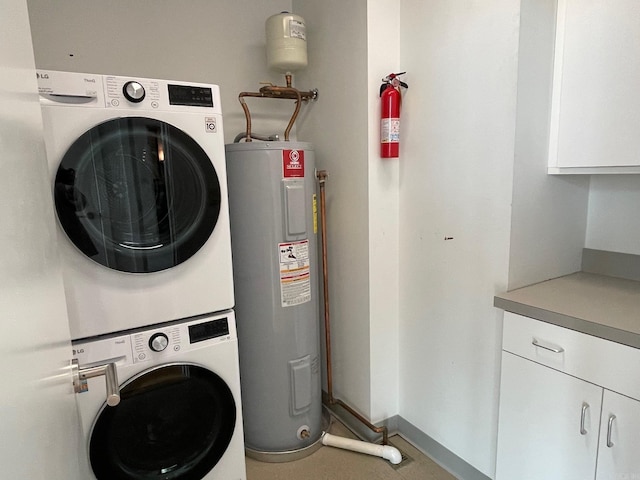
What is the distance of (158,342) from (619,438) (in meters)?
1.46

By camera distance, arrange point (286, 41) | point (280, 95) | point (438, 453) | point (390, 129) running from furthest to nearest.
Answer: point (280, 95)
point (286, 41)
point (438, 453)
point (390, 129)

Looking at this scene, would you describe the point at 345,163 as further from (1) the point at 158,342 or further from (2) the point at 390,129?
(1) the point at 158,342

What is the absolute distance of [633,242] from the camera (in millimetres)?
1606

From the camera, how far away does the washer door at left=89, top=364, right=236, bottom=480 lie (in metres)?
1.34

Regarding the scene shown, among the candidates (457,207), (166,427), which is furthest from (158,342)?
(457,207)

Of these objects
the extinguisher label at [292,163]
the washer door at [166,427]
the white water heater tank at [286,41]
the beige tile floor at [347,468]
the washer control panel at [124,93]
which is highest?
the white water heater tank at [286,41]

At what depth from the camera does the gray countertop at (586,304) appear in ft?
3.72

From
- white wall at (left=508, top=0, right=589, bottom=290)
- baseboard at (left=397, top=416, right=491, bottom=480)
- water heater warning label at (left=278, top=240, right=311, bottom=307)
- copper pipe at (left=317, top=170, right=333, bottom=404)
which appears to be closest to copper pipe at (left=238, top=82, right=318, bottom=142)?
copper pipe at (left=317, top=170, right=333, bottom=404)

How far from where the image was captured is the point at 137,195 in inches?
52.8

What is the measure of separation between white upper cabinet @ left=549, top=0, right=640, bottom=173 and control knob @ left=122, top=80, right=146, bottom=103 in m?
1.48

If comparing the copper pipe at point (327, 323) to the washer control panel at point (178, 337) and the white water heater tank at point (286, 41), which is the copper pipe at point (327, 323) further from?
the washer control panel at point (178, 337)

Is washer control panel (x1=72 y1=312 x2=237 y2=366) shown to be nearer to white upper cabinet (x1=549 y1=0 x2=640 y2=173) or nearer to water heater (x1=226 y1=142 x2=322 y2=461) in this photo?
water heater (x1=226 y1=142 x2=322 y2=461)

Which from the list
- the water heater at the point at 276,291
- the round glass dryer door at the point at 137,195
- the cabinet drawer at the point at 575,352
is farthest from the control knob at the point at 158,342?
the cabinet drawer at the point at 575,352

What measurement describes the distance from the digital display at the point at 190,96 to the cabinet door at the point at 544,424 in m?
1.41
